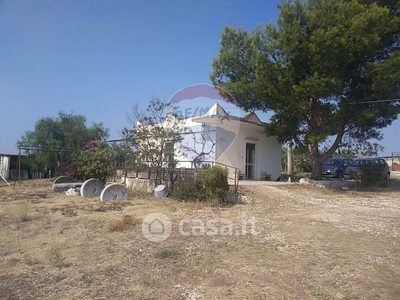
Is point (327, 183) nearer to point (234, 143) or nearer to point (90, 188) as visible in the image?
point (234, 143)

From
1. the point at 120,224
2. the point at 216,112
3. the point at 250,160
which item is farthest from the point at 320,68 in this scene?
the point at 120,224

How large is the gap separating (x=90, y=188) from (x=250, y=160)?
9.33m

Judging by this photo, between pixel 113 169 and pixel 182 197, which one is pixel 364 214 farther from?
pixel 113 169

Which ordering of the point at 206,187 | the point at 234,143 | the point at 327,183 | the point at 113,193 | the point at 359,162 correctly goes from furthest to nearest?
the point at 359,162 → the point at 234,143 → the point at 327,183 → the point at 113,193 → the point at 206,187

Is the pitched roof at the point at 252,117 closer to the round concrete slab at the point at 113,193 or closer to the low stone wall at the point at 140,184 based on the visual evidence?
the low stone wall at the point at 140,184

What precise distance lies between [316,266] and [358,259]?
0.87 metres

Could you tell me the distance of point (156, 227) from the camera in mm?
7125

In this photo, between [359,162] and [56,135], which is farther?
[56,135]

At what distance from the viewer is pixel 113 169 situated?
50.6ft

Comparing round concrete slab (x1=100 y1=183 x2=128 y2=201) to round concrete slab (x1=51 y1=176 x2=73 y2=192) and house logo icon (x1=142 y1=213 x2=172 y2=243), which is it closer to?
house logo icon (x1=142 y1=213 x2=172 y2=243)

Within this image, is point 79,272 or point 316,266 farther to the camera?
point 316,266

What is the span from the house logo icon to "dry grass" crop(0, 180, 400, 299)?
17 cm

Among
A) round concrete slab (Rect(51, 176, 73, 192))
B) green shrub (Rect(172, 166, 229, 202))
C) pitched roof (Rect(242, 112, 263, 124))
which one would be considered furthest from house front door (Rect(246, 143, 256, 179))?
round concrete slab (Rect(51, 176, 73, 192))


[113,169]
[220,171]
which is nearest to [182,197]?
[220,171]
